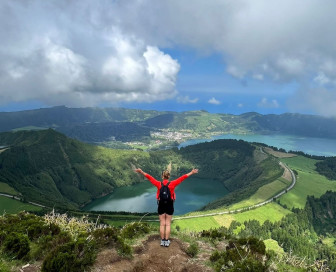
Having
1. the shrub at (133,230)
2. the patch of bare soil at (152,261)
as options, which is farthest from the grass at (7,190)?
the patch of bare soil at (152,261)

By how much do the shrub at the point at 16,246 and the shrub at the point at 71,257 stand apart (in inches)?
115

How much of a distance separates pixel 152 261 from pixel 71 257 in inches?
191

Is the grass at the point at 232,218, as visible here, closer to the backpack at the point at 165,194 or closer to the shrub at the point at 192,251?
the shrub at the point at 192,251

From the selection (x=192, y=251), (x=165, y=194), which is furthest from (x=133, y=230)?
(x=165, y=194)

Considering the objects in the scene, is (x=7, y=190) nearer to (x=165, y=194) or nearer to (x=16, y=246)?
(x=16, y=246)

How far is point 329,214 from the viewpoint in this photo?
652 ft

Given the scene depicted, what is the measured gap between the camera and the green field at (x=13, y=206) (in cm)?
16225

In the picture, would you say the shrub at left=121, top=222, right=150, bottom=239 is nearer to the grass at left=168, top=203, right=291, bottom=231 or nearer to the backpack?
the backpack

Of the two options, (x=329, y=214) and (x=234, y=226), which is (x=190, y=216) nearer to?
(x=234, y=226)

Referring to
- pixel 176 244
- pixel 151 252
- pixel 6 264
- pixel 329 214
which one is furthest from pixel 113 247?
pixel 329 214

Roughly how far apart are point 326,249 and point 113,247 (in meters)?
158

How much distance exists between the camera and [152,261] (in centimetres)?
1606

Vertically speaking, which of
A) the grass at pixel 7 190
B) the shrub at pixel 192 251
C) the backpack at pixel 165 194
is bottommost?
the grass at pixel 7 190

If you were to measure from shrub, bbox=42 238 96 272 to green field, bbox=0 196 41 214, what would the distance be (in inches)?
6680
